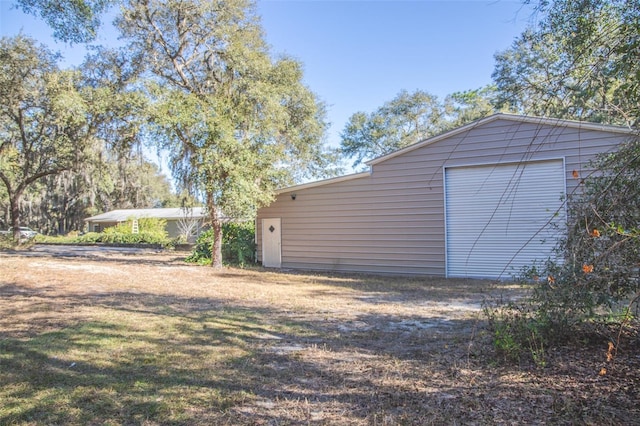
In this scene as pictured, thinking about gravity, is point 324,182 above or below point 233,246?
above

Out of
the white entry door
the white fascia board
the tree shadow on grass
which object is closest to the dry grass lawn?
the tree shadow on grass

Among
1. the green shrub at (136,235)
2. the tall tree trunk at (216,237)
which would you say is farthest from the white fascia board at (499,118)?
the green shrub at (136,235)

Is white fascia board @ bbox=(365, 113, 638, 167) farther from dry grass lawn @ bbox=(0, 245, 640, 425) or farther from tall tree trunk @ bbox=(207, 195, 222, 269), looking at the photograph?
tall tree trunk @ bbox=(207, 195, 222, 269)

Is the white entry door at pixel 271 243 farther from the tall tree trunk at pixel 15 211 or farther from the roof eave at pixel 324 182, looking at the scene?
the tall tree trunk at pixel 15 211

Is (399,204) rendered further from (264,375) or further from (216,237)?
(264,375)

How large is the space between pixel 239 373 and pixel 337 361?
36.8 inches

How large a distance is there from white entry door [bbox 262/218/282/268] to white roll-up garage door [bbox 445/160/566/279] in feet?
18.8

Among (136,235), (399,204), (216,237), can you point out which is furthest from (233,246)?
(136,235)

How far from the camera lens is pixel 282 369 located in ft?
12.0

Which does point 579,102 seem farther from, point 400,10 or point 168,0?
point 168,0

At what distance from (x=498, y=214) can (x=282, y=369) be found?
26.6 feet

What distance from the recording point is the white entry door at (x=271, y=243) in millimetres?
13789

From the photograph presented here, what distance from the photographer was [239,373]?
354 cm

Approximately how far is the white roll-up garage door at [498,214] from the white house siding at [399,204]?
0.25 m
